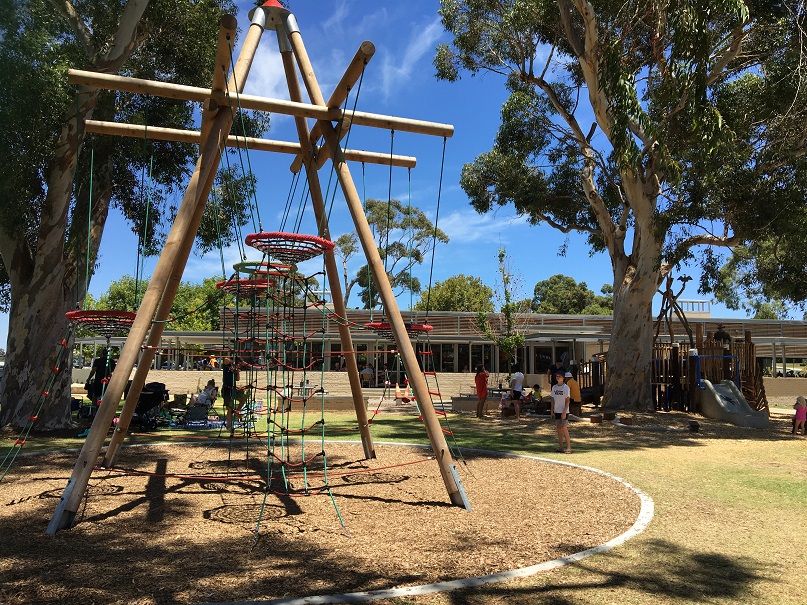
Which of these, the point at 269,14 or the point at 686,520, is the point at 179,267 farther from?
the point at 686,520

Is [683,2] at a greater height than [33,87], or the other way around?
[683,2]

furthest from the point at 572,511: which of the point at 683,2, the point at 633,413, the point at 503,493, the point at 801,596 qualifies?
the point at 633,413

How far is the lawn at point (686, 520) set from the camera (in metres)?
4.35

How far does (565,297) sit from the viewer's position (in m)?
76.1

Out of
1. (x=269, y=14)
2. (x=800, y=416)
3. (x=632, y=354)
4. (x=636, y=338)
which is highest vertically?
(x=269, y=14)

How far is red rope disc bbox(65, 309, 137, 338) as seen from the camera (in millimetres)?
6934

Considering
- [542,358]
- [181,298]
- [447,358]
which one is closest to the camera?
[447,358]

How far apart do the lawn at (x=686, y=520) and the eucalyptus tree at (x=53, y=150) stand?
185cm

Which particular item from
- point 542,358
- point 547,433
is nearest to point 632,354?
point 547,433

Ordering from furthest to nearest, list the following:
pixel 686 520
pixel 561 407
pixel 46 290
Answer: pixel 46 290 < pixel 561 407 < pixel 686 520

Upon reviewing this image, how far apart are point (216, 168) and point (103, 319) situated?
209 cm

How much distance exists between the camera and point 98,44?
15.0 metres

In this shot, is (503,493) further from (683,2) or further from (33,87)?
(33,87)

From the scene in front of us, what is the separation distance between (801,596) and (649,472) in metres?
5.14
